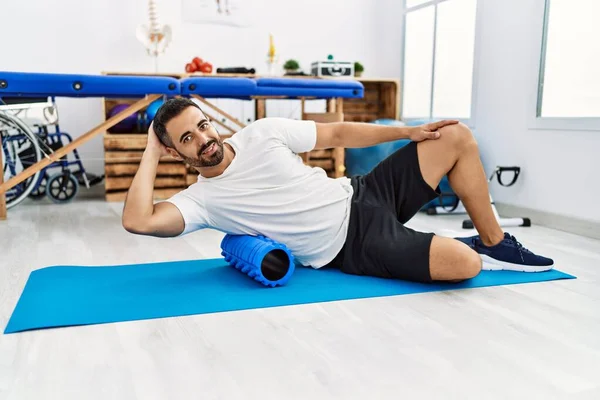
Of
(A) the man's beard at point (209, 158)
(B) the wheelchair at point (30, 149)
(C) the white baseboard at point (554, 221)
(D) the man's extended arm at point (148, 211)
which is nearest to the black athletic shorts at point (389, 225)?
(A) the man's beard at point (209, 158)

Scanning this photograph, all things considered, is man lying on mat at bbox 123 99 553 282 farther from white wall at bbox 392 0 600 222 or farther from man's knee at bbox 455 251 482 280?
white wall at bbox 392 0 600 222

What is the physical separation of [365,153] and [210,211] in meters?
2.44

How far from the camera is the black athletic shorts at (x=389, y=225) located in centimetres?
194

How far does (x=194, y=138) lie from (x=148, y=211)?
10.9 inches

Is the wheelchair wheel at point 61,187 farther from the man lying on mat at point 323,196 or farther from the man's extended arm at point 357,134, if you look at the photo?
the man's extended arm at point 357,134

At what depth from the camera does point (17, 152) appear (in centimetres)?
372

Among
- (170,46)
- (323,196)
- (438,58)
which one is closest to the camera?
(323,196)

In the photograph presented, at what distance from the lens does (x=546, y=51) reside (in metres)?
3.25

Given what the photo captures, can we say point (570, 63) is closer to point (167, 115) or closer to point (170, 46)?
point (167, 115)

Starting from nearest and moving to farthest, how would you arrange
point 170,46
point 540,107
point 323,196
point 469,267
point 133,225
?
point 133,225
point 469,267
point 323,196
point 540,107
point 170,46

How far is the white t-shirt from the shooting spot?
1912mm

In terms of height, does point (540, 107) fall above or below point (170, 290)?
above

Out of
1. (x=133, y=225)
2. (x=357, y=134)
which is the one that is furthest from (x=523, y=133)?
(x=133, y=225)

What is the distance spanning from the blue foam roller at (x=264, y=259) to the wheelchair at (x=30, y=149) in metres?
1.91
